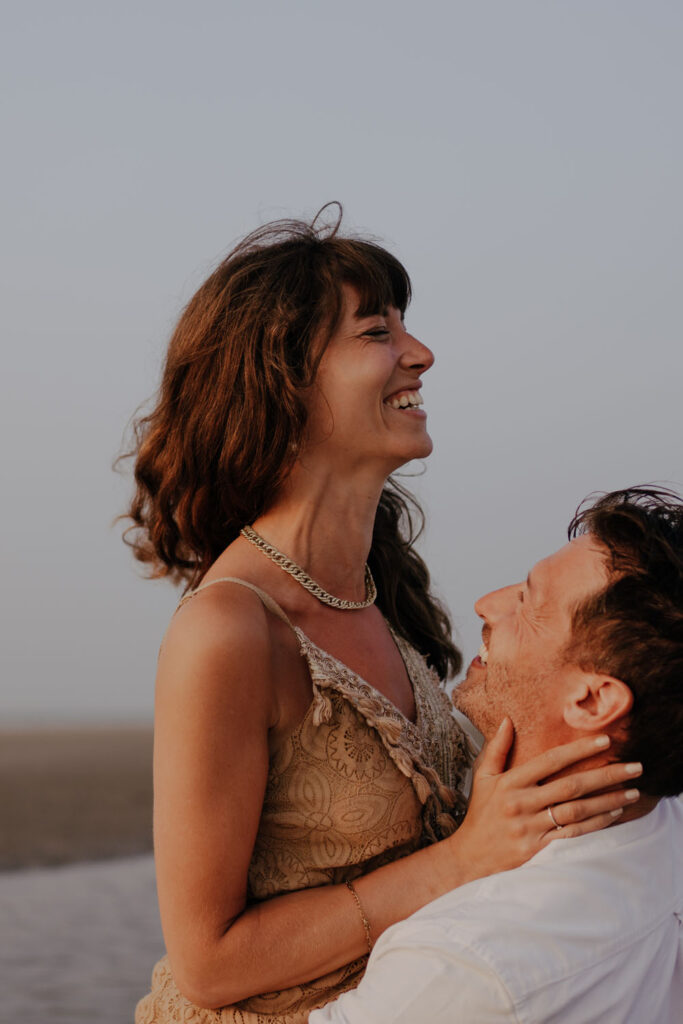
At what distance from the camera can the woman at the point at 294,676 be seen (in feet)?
8.38

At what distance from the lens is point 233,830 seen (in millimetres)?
2557

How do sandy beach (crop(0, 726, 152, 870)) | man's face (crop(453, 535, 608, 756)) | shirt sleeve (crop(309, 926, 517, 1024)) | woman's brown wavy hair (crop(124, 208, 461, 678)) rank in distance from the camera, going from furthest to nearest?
sandy beach (crop(0, 726, 152, 870)) → woman's brown wavy hair (crop(124, 208, 461, 678)) → man's face (crop(453, 535, 608, 756)) → shirt sleeve (crop(309, 926, 517, 1024))

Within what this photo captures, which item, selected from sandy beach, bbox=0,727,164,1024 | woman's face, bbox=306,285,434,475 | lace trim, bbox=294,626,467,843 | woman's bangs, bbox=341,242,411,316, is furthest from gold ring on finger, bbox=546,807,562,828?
sandy beach, bbox=0,727,164,1024

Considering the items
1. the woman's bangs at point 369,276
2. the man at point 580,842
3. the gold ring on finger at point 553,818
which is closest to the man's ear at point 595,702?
the man at point 580,842

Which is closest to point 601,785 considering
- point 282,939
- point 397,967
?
point 397,967

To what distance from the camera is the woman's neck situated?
3.18m

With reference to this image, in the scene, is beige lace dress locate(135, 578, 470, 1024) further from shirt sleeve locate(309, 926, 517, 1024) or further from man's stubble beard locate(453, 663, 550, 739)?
shirt sleeve locate(309, 926, 517, 1024)

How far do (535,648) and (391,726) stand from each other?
0.45 m

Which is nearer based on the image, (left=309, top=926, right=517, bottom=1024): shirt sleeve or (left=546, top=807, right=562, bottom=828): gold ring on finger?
(left=309, top=926, right=517, bottom=1024): shirt sleeve

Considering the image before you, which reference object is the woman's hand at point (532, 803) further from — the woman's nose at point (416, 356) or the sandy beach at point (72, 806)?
the sandy beach at point (72, 806)

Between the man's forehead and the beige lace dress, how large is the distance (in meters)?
0.52

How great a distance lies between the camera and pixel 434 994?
85.4 inches

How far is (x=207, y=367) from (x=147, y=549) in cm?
68

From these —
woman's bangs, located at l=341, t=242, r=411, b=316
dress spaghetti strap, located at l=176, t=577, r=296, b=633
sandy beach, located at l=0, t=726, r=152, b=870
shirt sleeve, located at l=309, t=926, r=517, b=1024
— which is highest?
woman's bangs, located at l=341, t=242, r=411, b=316
